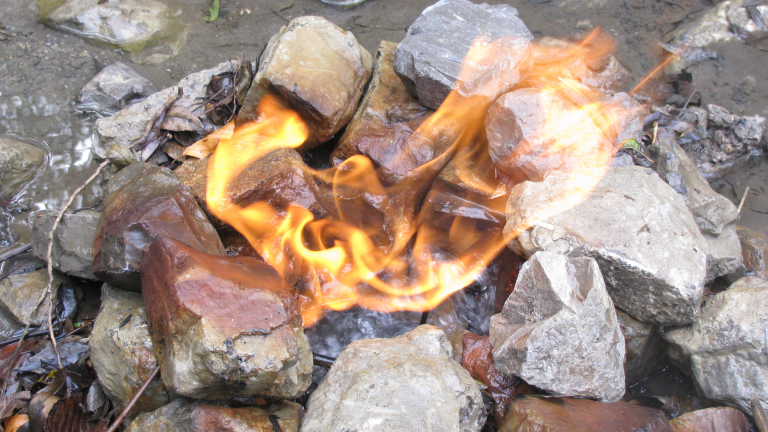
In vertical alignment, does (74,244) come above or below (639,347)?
above

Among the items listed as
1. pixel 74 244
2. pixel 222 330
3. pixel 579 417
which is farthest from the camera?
pixel 74 244

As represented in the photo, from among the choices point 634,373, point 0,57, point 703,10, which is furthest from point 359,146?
point 703,10

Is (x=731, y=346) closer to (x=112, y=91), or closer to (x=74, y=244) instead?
(x=74, y=244)

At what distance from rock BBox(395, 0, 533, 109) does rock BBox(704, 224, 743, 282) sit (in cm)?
175

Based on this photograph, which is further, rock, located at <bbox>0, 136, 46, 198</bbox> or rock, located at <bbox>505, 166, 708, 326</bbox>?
rock, located at <bbox>0, 136, 46, 198</bbox>

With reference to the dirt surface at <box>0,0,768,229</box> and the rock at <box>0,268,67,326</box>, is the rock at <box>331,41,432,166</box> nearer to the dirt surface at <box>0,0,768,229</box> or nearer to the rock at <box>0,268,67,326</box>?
the dirt surface at <box>0,0,768,229</box>

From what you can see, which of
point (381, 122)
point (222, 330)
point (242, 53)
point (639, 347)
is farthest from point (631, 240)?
point (242, 53)

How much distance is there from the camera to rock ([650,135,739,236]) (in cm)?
314

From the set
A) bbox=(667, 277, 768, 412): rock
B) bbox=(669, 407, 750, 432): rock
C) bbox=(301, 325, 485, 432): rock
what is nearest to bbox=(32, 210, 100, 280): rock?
bbox=(301, 325, 485, 432): rock

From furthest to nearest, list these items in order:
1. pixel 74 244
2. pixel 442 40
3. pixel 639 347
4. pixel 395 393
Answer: pixel 442 40 < pixel 74 244 < pixel 639 347 < pixel 395 393

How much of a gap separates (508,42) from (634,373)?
6.97 feet

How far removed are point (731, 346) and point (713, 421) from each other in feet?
1.25

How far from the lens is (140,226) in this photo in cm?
246

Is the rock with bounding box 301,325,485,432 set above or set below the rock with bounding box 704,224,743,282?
above
